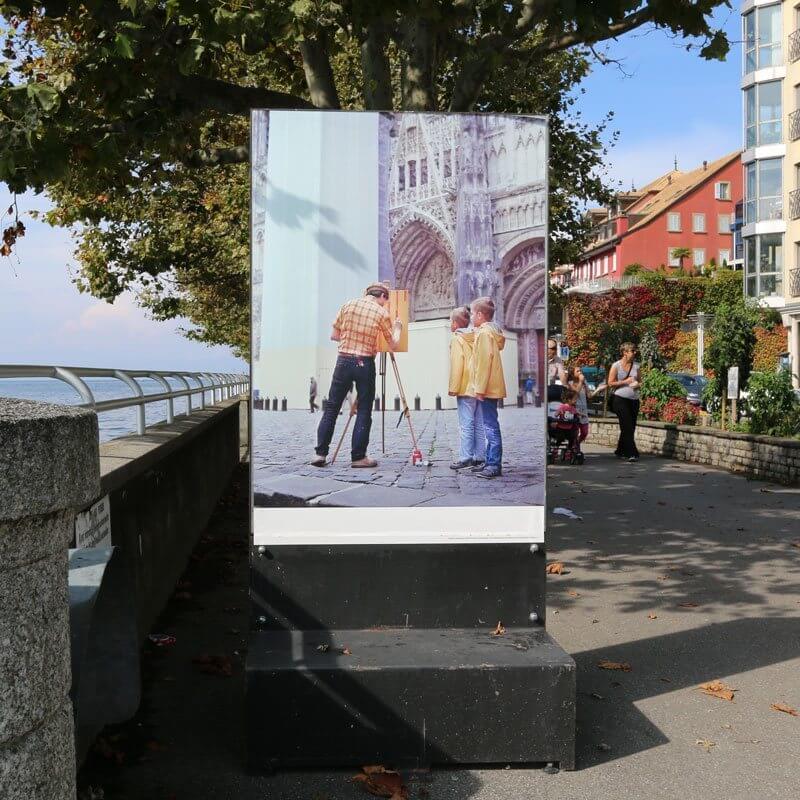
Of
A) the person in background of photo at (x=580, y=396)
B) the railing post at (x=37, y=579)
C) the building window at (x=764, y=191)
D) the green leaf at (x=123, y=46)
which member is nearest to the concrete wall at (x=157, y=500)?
the railing post at (x=37, y=579)

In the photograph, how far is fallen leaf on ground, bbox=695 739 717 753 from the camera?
482 centimetres

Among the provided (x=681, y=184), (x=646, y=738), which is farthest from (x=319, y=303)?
(x=681, y=184)

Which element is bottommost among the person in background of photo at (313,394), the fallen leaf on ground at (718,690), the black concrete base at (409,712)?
the fallen leaf on ground at (718,690)

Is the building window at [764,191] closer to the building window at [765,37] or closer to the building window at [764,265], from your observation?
the building window at [764,265]

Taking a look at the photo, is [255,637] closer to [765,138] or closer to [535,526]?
[535,526]

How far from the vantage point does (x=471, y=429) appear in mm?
5027

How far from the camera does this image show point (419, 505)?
4961 millimetres

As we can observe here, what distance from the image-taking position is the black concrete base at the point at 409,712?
443cm

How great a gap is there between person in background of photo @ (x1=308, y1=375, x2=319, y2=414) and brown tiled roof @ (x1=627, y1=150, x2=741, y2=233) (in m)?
89.2

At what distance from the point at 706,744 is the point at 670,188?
10134cm

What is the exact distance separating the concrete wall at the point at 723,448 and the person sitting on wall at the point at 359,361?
11.3m

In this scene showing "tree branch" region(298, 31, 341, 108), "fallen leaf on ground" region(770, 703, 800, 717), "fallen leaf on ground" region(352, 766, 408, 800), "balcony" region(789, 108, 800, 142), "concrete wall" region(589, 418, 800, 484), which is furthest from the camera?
"balcony" region(789, 108, 800, 142)

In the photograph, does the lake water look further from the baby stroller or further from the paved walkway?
the baby stroller

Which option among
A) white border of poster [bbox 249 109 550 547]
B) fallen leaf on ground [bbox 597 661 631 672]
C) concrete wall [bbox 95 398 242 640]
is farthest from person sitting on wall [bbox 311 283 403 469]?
fallen leaf on ground [bbox 597 661 631 672]
